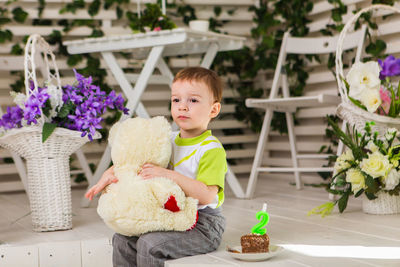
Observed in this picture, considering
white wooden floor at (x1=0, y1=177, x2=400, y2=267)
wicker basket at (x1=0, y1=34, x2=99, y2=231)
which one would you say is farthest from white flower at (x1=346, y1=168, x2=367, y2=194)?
wicker basket at (x1=0, y1=34, x2=99, y2=231)

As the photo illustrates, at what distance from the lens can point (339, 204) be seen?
252 cm

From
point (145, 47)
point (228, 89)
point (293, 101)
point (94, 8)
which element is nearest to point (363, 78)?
point (293, 101)

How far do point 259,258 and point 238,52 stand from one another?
2.65m

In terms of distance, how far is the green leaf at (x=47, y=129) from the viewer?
7.39 ft

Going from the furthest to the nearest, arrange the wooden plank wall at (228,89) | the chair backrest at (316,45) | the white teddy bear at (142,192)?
the wooden plank wall at (228,89)
the chair backrest at (316,45)
the white teddy bear at (142,192)

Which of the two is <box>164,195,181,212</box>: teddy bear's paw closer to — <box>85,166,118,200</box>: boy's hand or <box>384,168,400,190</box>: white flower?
<box>85,166,118,200</box>: boy's hand

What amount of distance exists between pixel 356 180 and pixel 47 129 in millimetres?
1273

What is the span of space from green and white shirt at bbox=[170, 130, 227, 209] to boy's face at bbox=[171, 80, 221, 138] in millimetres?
56

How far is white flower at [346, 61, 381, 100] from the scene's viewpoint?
2.51 meters

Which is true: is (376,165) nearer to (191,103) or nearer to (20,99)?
(191,103)

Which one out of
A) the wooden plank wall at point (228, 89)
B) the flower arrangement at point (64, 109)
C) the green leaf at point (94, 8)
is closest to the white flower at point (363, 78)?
the wooden plank wall at point (228, 89)

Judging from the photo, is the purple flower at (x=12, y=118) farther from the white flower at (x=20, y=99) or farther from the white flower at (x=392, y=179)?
the white flower at (x=392, y=179)

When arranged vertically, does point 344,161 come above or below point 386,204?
above

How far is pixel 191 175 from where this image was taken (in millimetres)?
1777
